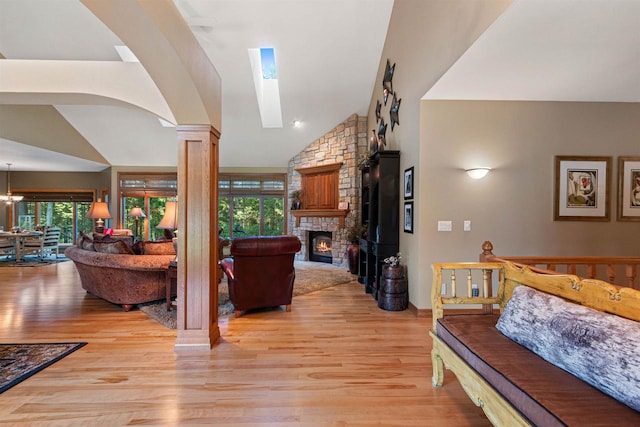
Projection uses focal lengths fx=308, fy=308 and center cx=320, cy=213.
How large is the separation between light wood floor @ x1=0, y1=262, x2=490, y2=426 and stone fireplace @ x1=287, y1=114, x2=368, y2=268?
11.1 feet

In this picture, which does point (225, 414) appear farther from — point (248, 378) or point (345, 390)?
point (345, 390)

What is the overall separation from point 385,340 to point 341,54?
15.6 feet

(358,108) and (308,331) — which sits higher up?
(358,108)

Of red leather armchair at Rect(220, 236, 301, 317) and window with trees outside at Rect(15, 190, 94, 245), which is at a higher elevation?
window with trees outside at Rect(15, 190, 94, 245)

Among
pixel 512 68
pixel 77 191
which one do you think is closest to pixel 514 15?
pixel 512 68

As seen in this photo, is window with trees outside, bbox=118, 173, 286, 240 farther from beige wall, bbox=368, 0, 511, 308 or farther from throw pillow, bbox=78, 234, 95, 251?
beige wall, bbox=368, 0, 511, 308

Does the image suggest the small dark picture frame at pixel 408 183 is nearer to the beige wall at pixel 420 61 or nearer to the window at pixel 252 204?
the beige wall at pixel 420 61

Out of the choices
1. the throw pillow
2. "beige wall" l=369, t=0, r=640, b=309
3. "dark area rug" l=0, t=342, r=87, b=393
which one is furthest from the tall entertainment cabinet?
the throw pillow

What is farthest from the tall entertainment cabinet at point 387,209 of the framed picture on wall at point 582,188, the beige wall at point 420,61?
the framed picture on wall at point 582,188

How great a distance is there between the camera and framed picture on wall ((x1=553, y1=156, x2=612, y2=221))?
11.9 ft

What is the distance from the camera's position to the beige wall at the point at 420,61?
106 inches

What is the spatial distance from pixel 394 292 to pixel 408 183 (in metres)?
1.46

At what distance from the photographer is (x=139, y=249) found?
168 inches

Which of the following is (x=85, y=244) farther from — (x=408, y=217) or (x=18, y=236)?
(x=18, y=236)
